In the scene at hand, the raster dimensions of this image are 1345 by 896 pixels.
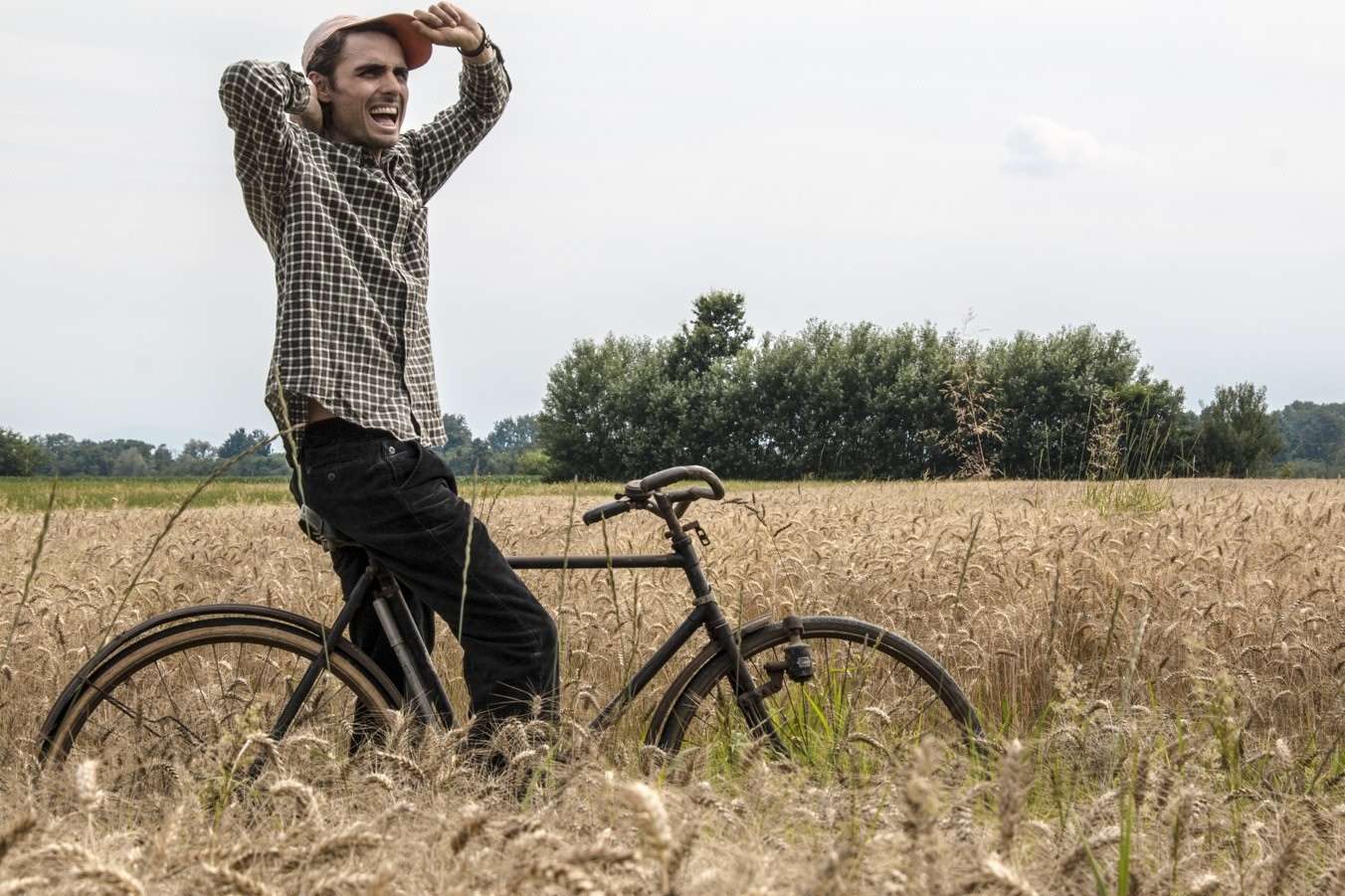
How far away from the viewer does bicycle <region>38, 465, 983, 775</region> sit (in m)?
3.68

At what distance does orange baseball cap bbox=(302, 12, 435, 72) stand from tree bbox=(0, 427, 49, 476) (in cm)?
6930

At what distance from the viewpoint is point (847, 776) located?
322 centimetres

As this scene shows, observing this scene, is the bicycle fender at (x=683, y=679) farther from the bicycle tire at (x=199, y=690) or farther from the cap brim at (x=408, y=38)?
the cap brim at (x=408, y=38)

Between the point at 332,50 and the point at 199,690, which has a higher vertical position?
the point at 332,50

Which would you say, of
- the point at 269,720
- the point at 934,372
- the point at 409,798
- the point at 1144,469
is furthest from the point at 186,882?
the point at 934,372

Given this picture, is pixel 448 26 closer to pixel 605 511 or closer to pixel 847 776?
pixel 605 511

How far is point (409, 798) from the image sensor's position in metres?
2.98

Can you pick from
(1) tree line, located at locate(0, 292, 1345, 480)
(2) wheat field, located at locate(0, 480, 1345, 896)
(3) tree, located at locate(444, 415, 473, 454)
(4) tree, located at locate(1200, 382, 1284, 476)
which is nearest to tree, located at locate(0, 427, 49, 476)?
(1) tree line, located at locate(0, 292, 1345, 480)

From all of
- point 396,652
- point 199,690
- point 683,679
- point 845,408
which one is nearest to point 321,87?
point 396,652

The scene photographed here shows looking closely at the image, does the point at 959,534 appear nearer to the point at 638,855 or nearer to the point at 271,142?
the point at 271,142

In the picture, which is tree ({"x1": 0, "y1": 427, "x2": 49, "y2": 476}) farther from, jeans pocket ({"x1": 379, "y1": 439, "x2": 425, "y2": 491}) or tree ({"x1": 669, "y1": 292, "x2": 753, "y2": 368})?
jeans pocket ({"x1": 379, "y1": 439, "x2": 425, "y2": 491})

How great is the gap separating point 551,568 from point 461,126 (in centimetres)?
164

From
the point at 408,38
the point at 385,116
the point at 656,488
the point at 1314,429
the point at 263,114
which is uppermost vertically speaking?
the point at 1314,429

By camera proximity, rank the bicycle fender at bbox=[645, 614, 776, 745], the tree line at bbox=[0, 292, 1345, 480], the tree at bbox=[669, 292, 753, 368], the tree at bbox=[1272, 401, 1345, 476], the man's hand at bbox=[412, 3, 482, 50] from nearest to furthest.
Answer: the bicycle fender at bbox=[645, 614, 776, 745], the man's hand at bbox=[412, 3, 482, 50], the tree line at bbox=[0, 292, 1345, 480], the tree at bbox=[669, 292, 753, 368], the tree at bbox=[1272, 401, 1345, 476]
